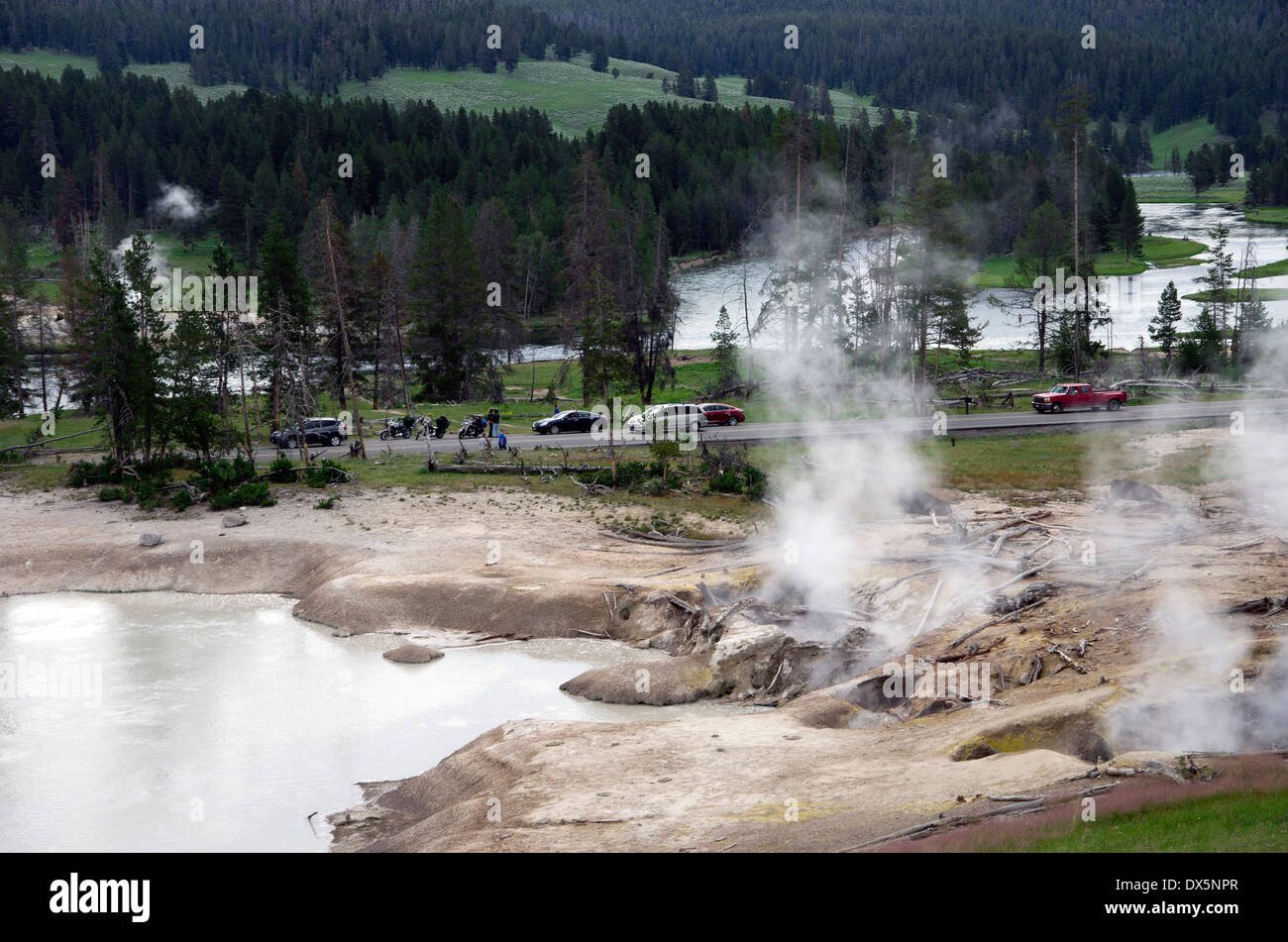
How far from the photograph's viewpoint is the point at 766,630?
28.8 metres

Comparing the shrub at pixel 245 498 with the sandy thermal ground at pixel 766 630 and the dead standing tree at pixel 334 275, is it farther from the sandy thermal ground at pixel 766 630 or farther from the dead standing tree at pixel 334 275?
the dead standing tree at pixel 334 275

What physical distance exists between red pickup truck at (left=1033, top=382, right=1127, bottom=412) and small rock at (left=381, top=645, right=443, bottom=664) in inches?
1614

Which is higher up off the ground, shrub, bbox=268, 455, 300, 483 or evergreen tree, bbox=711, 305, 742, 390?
evergreen tree, bbox=711, 305, 742, 390

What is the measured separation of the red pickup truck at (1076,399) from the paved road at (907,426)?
3.41ft

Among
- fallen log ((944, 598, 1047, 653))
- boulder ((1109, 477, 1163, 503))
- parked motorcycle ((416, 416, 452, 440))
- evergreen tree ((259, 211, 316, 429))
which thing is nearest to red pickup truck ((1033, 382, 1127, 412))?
boulder ((1109, 477, 1163, 503))

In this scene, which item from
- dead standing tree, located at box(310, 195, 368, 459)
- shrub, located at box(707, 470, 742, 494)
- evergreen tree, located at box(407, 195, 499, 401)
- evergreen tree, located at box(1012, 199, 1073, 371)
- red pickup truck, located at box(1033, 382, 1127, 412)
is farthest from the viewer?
evergreen tree, located at box(1012, 199, 1073, 371)

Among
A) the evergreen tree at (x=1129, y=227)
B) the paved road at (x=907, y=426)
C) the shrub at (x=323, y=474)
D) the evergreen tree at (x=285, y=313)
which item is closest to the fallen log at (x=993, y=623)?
the paved road at (x=907, y=426)

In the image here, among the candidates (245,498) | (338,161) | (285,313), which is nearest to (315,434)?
(285,313)

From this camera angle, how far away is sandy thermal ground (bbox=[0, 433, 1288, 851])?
18.7m

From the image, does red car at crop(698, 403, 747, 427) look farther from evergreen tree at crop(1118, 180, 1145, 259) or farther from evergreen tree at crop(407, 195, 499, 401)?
evergreen tree at crop(1118, 180, 1145, 259)

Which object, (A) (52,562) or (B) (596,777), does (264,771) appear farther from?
(A) (52,562)

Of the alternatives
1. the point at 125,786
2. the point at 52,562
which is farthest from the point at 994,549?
the point at 52,562

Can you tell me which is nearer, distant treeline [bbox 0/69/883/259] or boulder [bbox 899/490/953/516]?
boulder [bbox 899/490/953/516]
